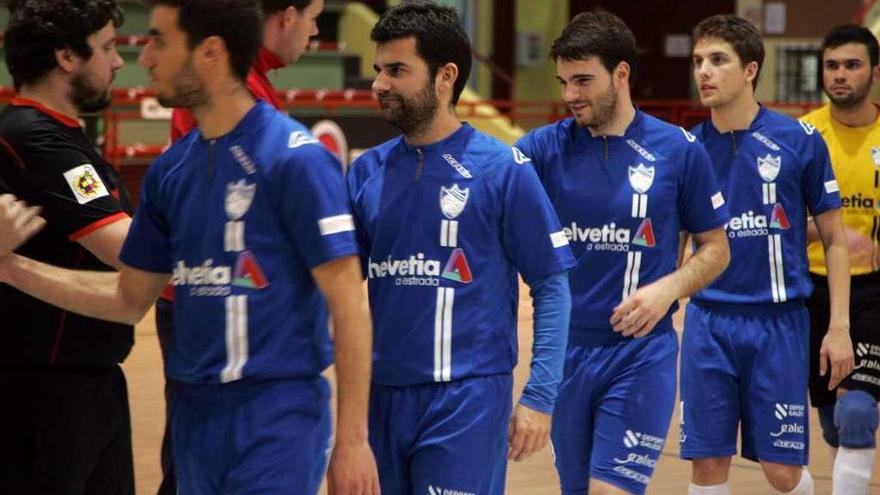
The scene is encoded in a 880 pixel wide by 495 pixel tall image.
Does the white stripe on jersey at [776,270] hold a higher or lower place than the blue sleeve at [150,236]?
lower

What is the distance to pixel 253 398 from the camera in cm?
350

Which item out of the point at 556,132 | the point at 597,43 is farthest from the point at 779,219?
the point at 597,43

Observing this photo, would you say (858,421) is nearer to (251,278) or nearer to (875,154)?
(875,154)

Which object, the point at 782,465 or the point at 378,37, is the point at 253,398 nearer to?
the point at 378,37

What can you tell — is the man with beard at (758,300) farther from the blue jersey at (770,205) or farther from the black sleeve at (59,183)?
the black sleeve at (59,183)

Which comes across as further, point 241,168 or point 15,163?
point 15,163

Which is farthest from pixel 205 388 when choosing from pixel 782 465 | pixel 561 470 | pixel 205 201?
pixel 782 465

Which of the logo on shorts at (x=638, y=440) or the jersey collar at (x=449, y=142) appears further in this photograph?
the logo on shorts at (x=638, y=440)

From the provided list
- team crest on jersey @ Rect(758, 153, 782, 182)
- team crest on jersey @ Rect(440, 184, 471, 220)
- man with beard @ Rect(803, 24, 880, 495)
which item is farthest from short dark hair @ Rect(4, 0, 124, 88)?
man with beard @ Rect(803, 24, 880, 495)

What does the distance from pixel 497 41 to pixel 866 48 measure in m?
18.9

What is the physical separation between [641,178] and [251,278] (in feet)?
6.84

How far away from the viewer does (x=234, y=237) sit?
3473mm

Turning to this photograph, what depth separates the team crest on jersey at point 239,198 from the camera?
3.46m

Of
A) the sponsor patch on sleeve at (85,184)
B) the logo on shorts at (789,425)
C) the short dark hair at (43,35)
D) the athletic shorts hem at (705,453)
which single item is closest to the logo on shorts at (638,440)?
the athletic shorts hem at (705,453)
